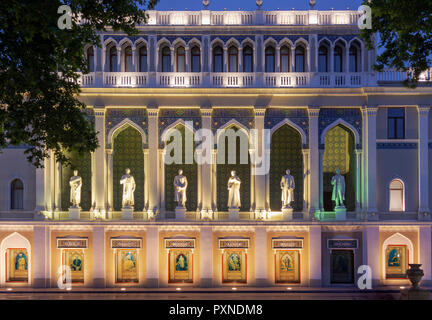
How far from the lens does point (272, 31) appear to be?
915 inches

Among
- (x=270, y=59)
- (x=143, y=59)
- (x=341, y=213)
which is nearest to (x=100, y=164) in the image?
(x=143, y=59)

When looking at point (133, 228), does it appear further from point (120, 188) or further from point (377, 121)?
point (377, 121)

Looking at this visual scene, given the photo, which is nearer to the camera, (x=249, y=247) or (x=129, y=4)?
(x=129, y=4)

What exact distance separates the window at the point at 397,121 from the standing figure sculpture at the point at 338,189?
354cm

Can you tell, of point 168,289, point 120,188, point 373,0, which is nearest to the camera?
point 373,0

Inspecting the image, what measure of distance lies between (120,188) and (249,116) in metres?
8.28

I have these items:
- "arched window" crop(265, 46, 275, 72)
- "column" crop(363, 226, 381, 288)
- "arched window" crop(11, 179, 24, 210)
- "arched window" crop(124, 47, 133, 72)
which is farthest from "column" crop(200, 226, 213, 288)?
"arched window" crop(124, 47, 133, 72)

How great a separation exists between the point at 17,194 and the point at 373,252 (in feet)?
63.8

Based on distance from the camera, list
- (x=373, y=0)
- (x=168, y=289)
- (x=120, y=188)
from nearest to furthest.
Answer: (x=373, y=0), (x=168, y=289), (x=120, y=188)

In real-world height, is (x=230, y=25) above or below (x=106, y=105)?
above

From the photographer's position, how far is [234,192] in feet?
75.6

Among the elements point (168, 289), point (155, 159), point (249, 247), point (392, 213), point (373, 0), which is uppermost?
point (373, 0)

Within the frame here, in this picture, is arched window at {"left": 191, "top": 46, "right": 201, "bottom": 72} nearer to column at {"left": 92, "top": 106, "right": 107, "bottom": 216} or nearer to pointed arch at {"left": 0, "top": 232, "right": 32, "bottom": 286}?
column at {"left": 92, "top": 106, "right": 107, "bottom": 216}

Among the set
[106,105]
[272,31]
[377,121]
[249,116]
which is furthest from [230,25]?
[377,121]
